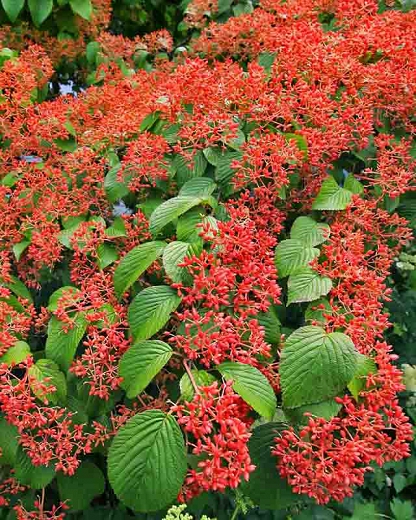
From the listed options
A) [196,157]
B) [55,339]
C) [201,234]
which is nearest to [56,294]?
[55,339]

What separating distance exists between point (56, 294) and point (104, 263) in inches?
6.0

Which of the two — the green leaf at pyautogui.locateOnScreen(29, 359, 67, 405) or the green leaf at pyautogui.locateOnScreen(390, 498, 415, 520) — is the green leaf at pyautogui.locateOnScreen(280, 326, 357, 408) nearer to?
the green leaf at pyautogui.locateOnScreen(29, 359, 67, 405)

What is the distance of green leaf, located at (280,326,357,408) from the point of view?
1.21 metres

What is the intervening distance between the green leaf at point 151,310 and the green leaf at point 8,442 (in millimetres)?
390

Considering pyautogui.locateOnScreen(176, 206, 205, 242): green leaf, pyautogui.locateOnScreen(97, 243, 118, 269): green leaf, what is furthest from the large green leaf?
pyautogui.locateOnScreen(176, 206, 205, 242): green leaf

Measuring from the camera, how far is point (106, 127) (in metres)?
1.91

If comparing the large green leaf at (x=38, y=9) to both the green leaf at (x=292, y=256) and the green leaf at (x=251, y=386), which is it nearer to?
the green leaf at (x=292, y=256)

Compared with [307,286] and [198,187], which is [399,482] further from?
[198,187]

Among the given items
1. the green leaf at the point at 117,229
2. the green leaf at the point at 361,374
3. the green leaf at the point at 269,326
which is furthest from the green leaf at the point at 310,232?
the green leaf at the point at 117,229

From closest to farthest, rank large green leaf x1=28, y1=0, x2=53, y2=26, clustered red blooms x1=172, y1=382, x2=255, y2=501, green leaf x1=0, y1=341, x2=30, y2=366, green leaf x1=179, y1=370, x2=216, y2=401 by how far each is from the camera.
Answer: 1. clustered red blooms x1=172, y1=382, x2=255, y2=501
2. green leaf x1=179, y1=370, x2=216, y2=401
3. green leaf x1=0, y1=341, x2=30, y2=366
4. large green leaf x1=28, y1=0, x2=53, y2=26

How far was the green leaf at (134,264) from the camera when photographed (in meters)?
1.39

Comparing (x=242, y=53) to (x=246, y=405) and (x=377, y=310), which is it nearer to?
(x=377, y=310)

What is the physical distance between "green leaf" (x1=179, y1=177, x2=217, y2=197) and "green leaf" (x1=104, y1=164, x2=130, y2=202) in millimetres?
186

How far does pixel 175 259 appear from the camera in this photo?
1.33 meters
